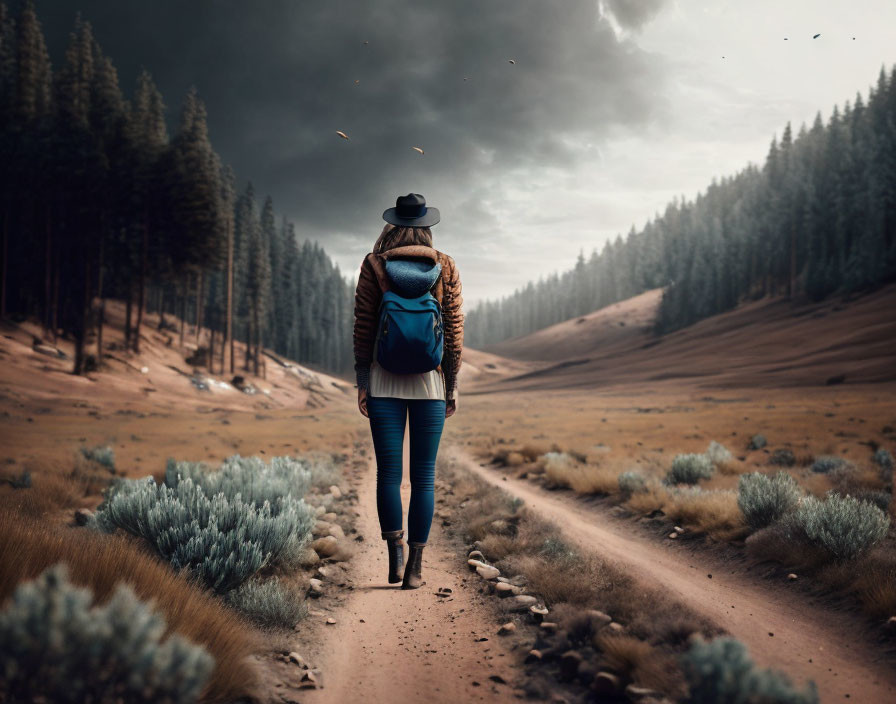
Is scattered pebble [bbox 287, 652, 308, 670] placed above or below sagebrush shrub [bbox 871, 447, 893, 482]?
below

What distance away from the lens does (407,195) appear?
407 cm

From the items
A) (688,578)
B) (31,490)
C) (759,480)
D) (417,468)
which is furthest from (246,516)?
(759,480)

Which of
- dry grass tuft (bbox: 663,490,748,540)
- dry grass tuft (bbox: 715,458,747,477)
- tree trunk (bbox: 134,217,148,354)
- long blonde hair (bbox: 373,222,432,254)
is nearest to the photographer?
long blonde hair (bbox: 373,222,432,254)

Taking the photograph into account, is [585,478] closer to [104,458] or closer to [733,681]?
[733,681]

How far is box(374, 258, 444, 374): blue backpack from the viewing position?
3.68 metres

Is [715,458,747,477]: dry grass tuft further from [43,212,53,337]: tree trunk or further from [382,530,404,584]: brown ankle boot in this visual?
[43,212,53,337]: tree trunk

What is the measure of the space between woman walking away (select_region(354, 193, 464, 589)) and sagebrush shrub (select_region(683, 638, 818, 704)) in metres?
2.37

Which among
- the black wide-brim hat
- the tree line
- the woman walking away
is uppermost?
the tree line

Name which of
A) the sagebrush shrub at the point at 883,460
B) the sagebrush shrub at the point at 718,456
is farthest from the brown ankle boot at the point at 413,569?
the sagebrush shrub at the point at 718,456

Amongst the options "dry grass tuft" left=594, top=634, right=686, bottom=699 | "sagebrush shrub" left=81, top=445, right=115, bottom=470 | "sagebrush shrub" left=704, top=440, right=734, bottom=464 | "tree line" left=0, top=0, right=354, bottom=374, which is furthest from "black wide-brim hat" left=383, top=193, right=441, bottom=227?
"tree line" left=0, top=0, right=354, bottom=374

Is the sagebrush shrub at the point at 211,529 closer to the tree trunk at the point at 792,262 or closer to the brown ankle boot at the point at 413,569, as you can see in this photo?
the brown ankle boot at the point at 413,569

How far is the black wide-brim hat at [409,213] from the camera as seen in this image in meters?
4.05

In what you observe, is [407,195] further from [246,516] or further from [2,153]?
[2,153]

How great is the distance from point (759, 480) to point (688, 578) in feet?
7.20
